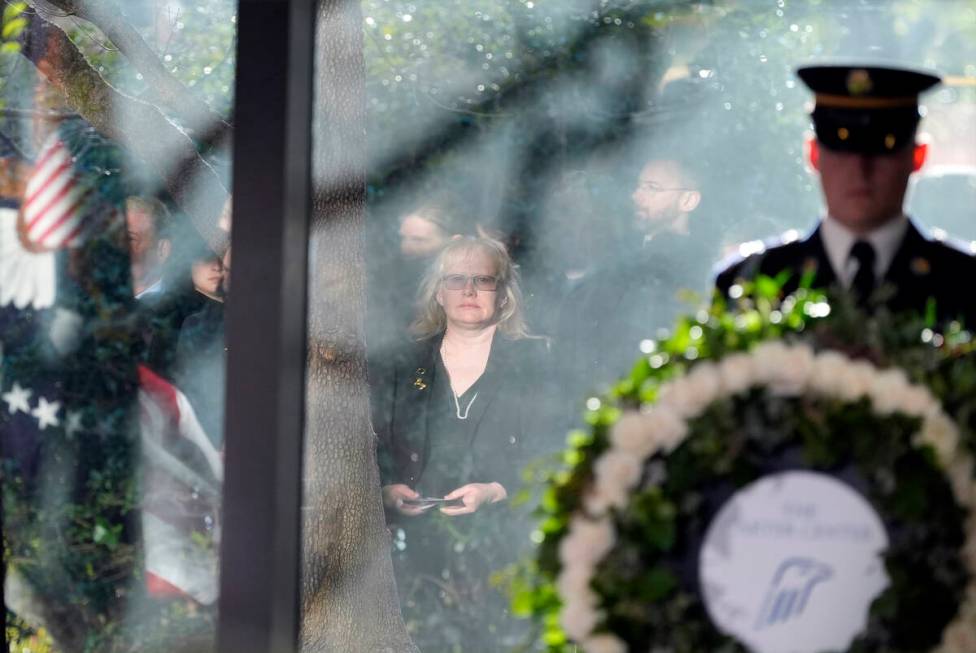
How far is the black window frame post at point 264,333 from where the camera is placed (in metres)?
2.47

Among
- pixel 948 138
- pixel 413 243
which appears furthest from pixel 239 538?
pixel 948 138

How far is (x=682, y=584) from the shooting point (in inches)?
85.7

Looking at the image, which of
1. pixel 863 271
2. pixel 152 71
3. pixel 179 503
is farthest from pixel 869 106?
pixel 179 503

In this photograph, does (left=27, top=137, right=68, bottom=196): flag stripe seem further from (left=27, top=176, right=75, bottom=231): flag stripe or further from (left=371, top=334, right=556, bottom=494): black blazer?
(left=371, top=334, right=556, bottom=494): black blazer

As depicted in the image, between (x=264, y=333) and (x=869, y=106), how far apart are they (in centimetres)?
120

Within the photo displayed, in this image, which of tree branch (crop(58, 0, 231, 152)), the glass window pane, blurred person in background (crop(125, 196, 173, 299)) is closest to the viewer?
the glass window pane

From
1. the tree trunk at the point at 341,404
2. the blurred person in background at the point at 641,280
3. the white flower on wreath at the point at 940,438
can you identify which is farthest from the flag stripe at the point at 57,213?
the white flower on wreath at the point at 940,438

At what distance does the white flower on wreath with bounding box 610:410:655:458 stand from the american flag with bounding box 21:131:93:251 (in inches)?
88.3

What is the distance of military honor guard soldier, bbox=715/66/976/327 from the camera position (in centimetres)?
242

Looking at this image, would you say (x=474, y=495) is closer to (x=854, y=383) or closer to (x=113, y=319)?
(x=854, y=383)

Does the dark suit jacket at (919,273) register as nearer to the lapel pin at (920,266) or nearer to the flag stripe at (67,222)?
the lapel pin at (920,266)

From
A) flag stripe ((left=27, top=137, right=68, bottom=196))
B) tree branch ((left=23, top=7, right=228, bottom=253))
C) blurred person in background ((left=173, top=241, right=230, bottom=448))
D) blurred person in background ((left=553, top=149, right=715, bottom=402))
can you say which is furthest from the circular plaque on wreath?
flag stripe ((left=27, top=137, right=68, bottom=196))

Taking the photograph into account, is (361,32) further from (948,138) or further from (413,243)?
(948,138)

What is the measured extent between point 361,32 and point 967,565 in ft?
6.22
